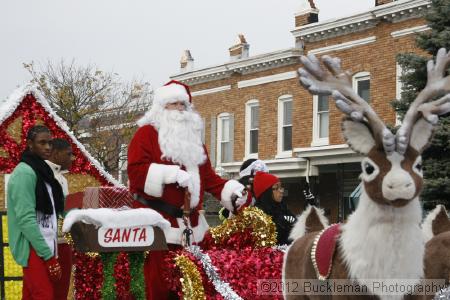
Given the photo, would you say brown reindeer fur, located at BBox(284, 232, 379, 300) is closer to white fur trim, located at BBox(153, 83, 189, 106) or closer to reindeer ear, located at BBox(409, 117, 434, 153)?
reindeer ear, located at BBox(409, 117, 434, 153)

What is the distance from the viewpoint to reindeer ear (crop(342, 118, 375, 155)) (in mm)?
4605

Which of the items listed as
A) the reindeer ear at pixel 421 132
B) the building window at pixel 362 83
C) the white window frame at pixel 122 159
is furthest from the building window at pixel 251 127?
the reindeer ear at pixel 421 132

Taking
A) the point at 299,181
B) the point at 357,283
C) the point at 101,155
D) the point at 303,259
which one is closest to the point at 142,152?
the point at 303,259

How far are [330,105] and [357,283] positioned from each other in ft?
67.6

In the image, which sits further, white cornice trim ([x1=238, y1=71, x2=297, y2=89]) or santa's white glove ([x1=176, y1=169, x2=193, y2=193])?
white cornice trim ([x1=238, y1=71, x2=297, y2=89])

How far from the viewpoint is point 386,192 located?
14.2 feet

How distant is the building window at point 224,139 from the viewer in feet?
97.3

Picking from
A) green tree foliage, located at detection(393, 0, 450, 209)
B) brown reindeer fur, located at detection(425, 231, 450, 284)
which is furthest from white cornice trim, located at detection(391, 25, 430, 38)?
brown reindeer fur, located at detection(425, 231, 450, 284)

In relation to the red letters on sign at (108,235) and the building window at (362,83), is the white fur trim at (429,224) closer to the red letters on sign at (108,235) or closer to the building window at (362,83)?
the red letters on sign at (108,235)

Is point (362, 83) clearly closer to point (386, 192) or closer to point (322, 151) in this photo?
point (322, 151)

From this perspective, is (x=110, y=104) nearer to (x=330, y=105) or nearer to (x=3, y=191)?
(x=330, y=105)

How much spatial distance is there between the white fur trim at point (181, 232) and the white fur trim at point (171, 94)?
1.00 meters

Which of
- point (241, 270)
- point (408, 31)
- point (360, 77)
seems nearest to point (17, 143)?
point (241, 270)

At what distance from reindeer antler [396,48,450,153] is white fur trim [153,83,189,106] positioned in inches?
99.6
